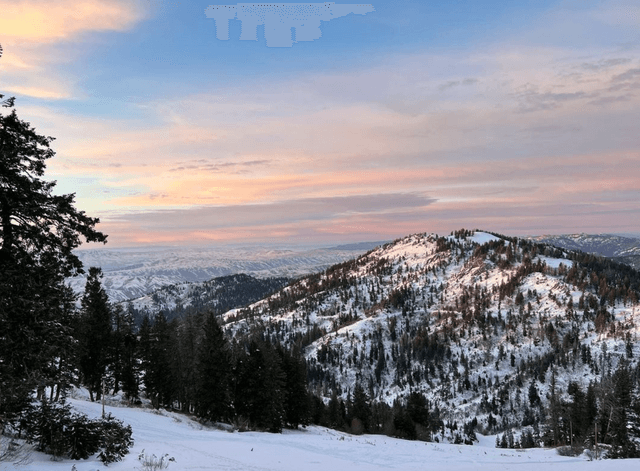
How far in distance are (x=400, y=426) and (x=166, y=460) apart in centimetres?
7172

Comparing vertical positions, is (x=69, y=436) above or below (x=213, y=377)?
above

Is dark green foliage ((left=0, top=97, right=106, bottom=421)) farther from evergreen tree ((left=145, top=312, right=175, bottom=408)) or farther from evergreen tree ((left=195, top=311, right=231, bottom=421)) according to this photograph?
evergreen tree ((left=145, top=312, right=175, bottom=408))

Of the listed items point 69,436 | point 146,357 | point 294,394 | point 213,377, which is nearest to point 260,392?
point 213,377

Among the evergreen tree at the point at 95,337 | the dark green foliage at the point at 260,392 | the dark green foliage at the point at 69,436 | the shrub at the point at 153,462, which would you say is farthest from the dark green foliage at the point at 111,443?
the evergreen tree at the point at 95,337

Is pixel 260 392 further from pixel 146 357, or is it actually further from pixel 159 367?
pixel 146 357

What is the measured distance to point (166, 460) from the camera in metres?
16.5

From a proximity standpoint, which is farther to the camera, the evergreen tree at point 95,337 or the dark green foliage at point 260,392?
the dark green foliage at point 260,392

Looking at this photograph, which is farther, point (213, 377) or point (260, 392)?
point (260, 392)

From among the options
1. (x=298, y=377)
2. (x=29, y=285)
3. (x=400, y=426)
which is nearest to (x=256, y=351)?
(x=298, y=377)

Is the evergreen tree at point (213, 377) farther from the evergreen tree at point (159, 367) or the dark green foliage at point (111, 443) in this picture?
the dark green foliage at point (111, 443)

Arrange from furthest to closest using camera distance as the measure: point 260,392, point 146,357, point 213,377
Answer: point 146,357, point 260,392, point 213,377

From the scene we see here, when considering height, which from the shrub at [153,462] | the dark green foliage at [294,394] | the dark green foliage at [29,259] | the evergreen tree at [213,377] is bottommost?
the dark green foliage at [294,394]

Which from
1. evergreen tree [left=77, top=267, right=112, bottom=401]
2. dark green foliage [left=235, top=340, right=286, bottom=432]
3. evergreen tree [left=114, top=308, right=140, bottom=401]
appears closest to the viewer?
evergreen tree [left=77, top=267, right=112, bottom=401]

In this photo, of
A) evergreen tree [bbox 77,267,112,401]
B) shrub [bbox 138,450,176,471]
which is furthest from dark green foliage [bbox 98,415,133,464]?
evergreen tree [bbox 77,267,112,401]
